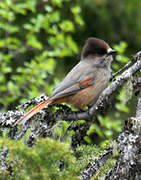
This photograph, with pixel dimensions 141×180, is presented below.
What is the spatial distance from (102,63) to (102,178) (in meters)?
2.03

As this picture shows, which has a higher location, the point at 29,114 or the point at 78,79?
the point at 78,79

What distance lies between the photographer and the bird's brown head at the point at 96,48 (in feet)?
15.0

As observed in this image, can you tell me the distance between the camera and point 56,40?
789 centimetres

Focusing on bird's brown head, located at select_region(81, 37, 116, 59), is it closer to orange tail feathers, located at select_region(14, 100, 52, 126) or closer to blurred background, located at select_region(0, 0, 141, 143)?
orange tail feathers, located at select_region(14, 100, 52, 126)

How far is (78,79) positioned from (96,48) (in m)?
0.46

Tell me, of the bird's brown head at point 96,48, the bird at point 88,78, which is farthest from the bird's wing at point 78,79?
the bird's brown head at point 96,48

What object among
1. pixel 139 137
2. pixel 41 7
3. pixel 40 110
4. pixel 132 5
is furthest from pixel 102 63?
pixel 41 7

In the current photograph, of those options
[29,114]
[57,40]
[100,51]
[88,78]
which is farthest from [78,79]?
[57,40]

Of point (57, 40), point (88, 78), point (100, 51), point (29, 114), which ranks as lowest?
point (29, 114)

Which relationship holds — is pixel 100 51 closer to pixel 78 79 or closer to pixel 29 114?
pixel 78 79

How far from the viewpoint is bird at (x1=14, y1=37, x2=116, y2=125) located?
4.38m

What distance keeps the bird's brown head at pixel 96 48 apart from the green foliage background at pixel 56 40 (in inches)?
90.2

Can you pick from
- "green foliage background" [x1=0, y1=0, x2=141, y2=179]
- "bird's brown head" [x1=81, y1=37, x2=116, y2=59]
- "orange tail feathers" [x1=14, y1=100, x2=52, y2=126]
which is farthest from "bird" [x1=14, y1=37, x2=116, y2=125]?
"green foliage background" [x1=0, y1=0, x2=141, y2=179]

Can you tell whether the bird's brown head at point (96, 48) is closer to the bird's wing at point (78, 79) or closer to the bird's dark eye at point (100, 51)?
the bird's dark eye at point (100, 51)
